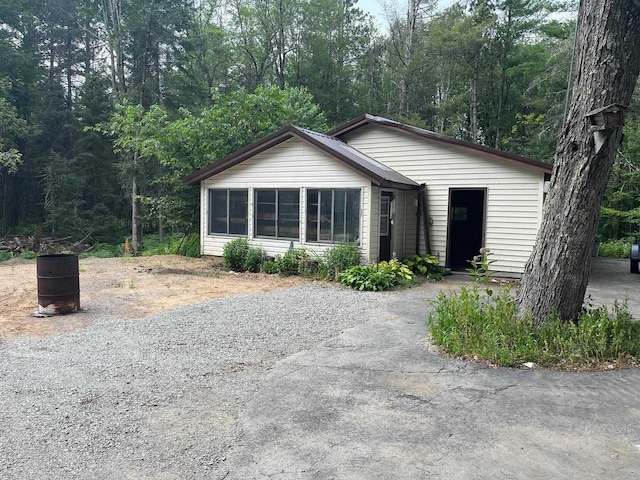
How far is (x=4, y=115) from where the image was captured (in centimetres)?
1742

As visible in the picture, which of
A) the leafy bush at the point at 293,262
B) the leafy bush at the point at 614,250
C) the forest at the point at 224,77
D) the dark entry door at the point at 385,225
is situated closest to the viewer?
the dark entry door at the point at 385,225

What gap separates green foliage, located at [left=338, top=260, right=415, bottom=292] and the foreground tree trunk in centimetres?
411

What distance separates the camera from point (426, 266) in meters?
11.0

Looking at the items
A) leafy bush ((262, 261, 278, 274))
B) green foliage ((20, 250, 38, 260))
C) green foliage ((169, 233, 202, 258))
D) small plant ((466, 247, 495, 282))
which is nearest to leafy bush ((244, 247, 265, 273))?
leafy bush ((262, 261, 278, 274))

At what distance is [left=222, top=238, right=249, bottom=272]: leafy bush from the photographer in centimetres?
1156

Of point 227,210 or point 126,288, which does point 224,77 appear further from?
point 126,288

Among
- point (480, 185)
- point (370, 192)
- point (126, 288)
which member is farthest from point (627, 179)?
point (126, 288)

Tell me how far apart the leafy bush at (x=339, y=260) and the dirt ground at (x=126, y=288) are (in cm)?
69

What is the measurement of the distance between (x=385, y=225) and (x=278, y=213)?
278 centimetres

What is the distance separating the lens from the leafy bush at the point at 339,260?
32.9 ft

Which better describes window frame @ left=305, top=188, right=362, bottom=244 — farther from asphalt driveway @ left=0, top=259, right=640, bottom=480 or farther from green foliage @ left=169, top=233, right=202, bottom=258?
asphalt driveway @ left=0, top=259, right=640, bottom=480

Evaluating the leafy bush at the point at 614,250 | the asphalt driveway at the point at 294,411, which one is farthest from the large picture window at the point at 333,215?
the leafy bush at the point at 614,250

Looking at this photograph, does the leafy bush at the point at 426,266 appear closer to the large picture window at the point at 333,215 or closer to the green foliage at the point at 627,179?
the large picture window at the point at 333,215

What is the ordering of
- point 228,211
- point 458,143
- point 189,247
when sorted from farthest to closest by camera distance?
point 189,247
point 228,211
point 458,143
